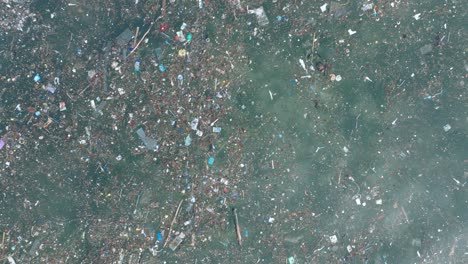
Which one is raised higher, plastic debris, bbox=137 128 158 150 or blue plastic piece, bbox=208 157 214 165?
plastic debris, bbox=137 128 158 150

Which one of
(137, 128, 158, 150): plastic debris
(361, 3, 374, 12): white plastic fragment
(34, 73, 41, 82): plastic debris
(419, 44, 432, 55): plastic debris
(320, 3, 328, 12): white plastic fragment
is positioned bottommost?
(419, 44, 432, 55): plastic debris

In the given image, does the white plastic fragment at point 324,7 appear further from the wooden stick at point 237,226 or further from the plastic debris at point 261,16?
the wooden stick at point 237,226

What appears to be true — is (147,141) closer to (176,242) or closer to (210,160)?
(210,160)

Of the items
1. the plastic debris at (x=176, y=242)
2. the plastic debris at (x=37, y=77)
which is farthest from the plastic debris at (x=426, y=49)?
the plastic debris at (x=37, y=77)

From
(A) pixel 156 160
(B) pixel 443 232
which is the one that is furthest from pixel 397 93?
(A) pixel 156 160

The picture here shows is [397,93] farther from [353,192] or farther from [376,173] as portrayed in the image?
[353,192]

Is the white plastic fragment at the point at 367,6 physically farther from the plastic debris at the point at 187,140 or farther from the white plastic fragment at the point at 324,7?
the plastic debris at the point at 187,140

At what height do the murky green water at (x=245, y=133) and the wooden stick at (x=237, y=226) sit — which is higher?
the murky green water at (x=245, y=133)

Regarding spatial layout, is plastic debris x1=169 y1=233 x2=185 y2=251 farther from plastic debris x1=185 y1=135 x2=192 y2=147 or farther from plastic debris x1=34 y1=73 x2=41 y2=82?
plastic debris x1=34 y1=73 x2=41 y2=82

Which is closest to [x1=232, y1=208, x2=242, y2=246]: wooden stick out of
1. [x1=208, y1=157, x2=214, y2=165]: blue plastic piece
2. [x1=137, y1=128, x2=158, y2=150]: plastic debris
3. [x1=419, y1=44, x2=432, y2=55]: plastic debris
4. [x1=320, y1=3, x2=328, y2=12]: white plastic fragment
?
[x1=208, y1=157, x2=214, y2=165]: blue plastic piece

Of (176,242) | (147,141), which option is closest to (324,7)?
(147,141)

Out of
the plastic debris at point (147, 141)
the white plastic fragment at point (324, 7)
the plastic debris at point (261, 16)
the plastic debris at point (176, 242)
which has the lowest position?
Result: the plastic debris at point (176, 242)

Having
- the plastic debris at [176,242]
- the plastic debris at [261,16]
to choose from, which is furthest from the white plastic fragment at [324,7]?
the plastic debris at [176,242]
